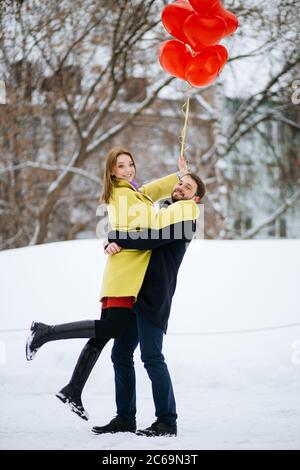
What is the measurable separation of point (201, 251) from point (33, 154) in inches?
244

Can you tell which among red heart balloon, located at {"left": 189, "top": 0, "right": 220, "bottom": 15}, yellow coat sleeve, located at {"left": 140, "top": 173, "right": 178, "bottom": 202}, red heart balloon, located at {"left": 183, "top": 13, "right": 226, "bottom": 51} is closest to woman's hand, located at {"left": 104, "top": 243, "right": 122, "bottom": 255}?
yellow coat sleeve, located at {"left": 140, "top": 173, "right": 178, "bottom": 202}

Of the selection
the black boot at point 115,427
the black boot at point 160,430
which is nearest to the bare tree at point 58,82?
the black boot at point 115,427

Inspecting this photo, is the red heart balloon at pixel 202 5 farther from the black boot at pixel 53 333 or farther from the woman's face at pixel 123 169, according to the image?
the black boot at pixel 53 333

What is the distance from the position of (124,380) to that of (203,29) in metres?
1.92

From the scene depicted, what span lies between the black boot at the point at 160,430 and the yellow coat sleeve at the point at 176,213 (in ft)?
3.19

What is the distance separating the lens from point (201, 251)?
281 inches

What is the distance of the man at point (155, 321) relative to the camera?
3080 millimetres

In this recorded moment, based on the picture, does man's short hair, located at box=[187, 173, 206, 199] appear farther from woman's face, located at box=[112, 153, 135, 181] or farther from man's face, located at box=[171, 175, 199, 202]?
woman's face, located at box=[112, 153, 135, 181]

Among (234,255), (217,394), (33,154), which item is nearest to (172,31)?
(217,394)

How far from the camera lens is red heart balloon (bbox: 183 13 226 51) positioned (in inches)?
136

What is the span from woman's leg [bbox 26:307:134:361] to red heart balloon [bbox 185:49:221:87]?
4.63ft

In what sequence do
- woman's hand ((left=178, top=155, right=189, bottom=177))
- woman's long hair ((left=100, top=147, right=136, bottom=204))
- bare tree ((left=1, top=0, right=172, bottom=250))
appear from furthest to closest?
Answer: 1. bare tree ((left=1, top=0, right=172, bottom=250))
2. woman's hand ((left=178, top=155, right=189, bottom=177))
3. woman's long hair ((left=100, top=147, right=136, bottom=204))
